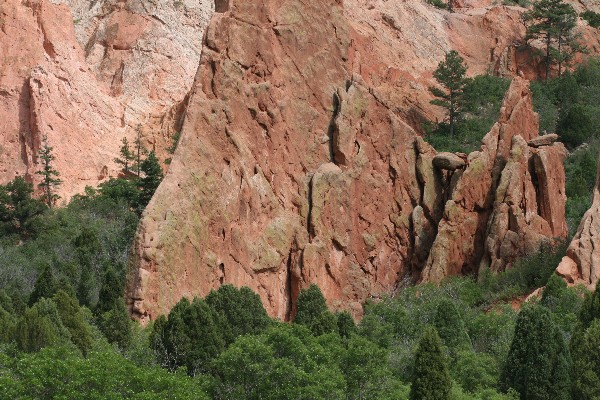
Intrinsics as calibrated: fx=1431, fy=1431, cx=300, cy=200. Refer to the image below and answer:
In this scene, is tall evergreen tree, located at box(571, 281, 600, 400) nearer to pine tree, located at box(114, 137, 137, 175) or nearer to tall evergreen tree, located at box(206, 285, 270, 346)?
tall evergreen tree, located at box(206, 285, 270, 346)

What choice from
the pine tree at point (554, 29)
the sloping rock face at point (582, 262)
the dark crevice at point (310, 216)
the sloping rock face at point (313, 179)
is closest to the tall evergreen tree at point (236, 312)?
the sloping rock face at point (313, 179)

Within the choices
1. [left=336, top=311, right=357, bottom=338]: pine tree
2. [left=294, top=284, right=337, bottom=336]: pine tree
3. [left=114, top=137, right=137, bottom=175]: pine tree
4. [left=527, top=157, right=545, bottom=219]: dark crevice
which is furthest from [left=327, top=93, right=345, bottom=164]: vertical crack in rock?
[left=114, top=137, right=137, bottom=175]: pine tree

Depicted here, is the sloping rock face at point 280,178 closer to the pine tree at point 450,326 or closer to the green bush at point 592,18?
the pine tree at point 450,326

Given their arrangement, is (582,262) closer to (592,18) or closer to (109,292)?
(109,292)

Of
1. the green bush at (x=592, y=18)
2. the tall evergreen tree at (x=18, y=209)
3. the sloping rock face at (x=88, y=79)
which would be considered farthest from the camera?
the green bush at (x=592, y=18)

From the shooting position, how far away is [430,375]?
125 ft

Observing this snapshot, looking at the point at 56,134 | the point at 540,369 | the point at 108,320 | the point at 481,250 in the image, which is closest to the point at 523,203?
the point at 481,250

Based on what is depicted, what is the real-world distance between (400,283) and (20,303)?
44.9 feet

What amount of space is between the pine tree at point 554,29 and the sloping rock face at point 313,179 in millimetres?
23776

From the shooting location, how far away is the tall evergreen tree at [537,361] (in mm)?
39969

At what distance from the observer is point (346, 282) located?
5097cm

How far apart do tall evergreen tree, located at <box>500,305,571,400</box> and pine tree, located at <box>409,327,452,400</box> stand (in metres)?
2.81

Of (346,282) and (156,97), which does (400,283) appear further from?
(156,97)

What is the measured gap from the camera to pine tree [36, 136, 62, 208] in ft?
206
